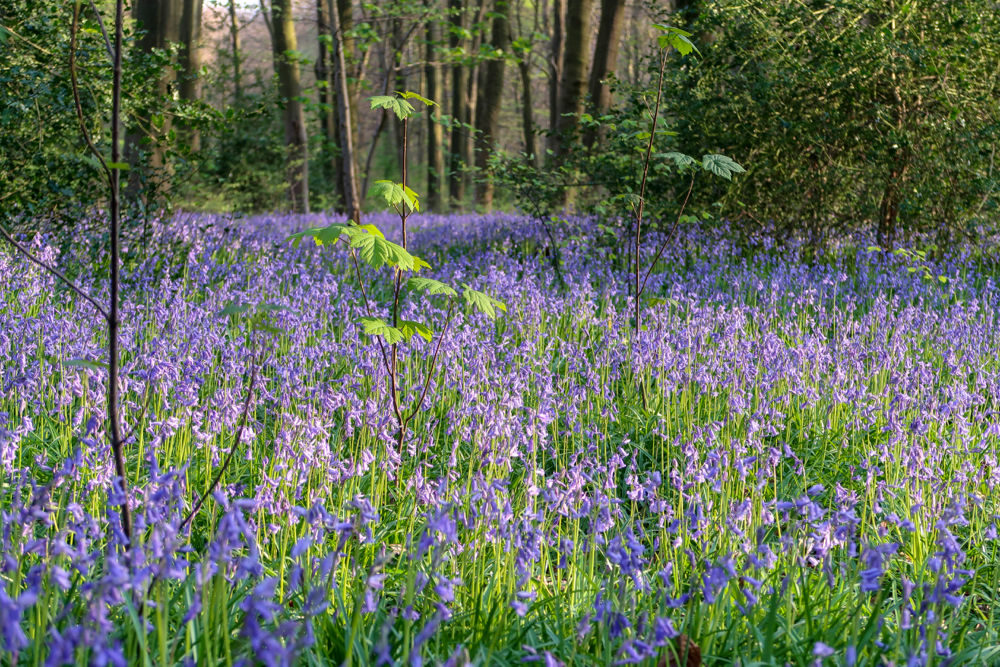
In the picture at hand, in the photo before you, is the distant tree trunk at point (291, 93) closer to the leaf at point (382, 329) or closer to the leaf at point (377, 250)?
the leaf at point (382, 329)

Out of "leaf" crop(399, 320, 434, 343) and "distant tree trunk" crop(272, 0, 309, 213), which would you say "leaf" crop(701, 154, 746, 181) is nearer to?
"leaf" crop(399, 320, 434, 343)

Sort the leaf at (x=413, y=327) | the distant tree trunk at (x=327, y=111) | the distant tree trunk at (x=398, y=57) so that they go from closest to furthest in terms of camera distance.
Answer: the leaf at (x=413, y=327)
the distant tree trunk at (x=398, y=57)
the distant tree trunk at (x=327, y=111)

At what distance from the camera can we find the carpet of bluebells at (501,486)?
1.83 m

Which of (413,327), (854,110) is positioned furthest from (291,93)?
(413,327)

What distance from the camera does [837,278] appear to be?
7.49 m

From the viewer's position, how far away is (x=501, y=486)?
237 centimetres

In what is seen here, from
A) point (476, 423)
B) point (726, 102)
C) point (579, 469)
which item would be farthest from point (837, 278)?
point (579, 469)

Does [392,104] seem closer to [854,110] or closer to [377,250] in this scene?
[377,250]

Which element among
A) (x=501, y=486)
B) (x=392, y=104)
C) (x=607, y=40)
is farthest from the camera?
(x=607, y=40)

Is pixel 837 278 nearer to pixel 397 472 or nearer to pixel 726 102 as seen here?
pixel 726 102

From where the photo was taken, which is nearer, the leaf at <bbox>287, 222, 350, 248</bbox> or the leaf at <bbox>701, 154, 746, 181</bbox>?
the leaf at <bbox>287, 222, 350, 248</bbox>

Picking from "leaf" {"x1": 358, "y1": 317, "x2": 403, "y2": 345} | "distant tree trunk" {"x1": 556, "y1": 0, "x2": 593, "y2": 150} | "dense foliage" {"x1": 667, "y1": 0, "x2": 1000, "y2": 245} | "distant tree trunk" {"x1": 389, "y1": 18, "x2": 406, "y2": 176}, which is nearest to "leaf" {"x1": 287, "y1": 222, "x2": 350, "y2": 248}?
"leaf" {"x1": 358, "y1": 317, "x2": 403, "y2": 345}

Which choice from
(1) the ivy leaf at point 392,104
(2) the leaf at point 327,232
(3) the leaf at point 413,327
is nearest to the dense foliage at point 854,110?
(1) the ivy leaf at point 392,104

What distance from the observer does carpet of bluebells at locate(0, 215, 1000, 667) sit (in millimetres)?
1834
